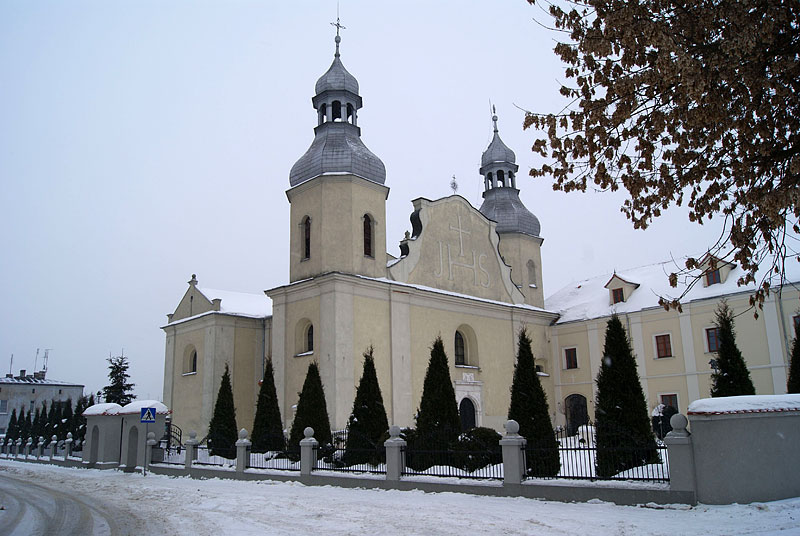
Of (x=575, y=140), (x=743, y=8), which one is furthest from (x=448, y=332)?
(x=743, y=8)

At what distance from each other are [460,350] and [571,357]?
292 inches

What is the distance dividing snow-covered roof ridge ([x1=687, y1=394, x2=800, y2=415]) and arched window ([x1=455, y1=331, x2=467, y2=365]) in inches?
783

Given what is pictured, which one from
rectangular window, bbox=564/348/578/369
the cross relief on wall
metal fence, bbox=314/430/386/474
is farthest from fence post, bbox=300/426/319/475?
rectangular window, bbox=564/348/578/369

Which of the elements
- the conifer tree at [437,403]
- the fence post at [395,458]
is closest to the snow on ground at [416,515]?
the fence post at [395,458]

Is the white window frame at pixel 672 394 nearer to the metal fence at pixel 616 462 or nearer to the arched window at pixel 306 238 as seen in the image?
the arched window at pixel 306 238

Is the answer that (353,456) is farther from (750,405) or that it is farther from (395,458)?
(750,405)

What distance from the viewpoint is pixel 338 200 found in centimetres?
2758

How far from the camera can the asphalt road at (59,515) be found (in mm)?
10531

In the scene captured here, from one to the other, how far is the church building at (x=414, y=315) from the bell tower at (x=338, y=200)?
0.06 m

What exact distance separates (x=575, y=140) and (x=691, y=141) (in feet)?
4.83

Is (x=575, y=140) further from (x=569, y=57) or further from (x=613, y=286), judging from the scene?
(x=613, y=286)

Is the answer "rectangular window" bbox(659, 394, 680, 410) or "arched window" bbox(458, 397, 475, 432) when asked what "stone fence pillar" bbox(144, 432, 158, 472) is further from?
"rectangular window" bbox(659, 394, 680, 410)

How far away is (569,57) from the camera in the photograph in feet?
29.7

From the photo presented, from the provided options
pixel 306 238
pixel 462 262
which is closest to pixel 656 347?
pixel 462 262
